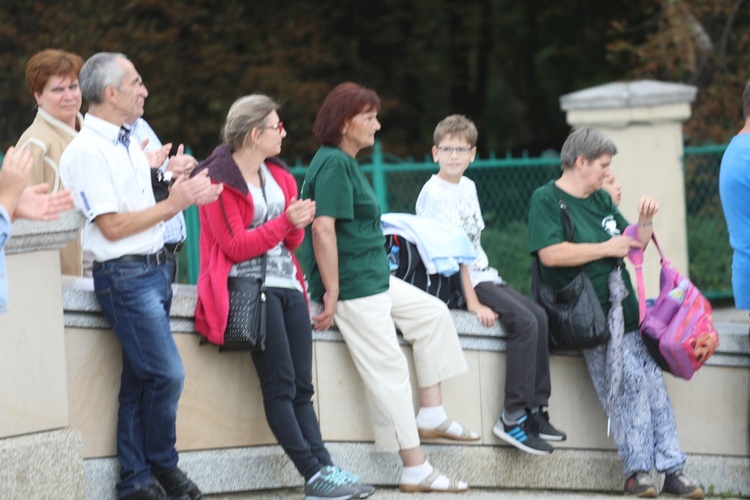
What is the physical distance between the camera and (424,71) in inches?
680

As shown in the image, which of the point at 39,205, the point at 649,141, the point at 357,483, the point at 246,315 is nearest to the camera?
the point at 39,205

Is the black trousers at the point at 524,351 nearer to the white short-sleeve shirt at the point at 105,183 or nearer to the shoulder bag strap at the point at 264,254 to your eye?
the shoulder bag strap at the point at 264,254

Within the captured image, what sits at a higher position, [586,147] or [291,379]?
[586,147]

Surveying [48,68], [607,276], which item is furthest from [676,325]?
[48,68]

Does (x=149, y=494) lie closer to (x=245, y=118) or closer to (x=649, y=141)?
(x=245, y=118)

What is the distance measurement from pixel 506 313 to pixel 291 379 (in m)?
1.28

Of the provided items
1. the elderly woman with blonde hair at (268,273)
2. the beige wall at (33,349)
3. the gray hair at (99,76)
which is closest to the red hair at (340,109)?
the elderly woman with blonde hair at (268,273)

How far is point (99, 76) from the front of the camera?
16.8 ft

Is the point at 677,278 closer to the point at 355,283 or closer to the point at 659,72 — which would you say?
the point at 355,283

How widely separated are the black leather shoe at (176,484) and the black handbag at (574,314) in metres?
1.94

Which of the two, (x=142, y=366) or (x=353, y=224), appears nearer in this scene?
(x=142, y=366)

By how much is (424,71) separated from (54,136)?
12.0 m

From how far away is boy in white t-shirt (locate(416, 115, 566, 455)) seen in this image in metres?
6.13

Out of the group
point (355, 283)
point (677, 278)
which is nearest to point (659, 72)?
point (677, 278)
